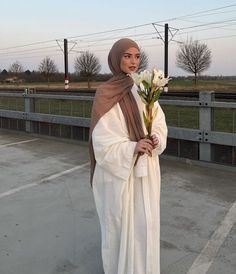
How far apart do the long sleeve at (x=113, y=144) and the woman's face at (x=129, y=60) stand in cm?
26

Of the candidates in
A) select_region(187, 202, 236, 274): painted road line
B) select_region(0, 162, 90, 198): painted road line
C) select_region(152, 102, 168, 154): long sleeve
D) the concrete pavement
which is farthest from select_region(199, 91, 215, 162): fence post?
select_region(152, 102, 168, 154): long sleeve

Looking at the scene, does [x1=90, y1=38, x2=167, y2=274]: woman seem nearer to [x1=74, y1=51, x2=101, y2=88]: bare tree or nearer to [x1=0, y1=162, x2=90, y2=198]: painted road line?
[x1=0, y1=162, x2=90, y2=198]: painted road line

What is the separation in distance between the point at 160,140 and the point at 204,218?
6.80 feet

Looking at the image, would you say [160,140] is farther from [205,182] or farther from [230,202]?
[205,182]

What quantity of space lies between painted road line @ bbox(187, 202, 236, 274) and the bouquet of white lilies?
1.33m

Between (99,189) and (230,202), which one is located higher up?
(99,189)

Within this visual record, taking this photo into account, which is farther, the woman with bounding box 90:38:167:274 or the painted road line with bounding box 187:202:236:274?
the painted road line with bounding box 187:202:236:274

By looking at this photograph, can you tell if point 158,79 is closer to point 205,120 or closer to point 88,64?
point 205,120

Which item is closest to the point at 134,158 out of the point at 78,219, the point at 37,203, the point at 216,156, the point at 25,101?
the point at 78,219

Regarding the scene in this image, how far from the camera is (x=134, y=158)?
319cm

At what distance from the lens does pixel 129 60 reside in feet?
10.4

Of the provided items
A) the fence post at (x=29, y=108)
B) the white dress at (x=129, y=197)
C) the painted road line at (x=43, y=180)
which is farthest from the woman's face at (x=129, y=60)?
the fence post at (x=29, y=108)

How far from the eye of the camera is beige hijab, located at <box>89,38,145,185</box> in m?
3.16

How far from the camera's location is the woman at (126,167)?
10.3 feet
